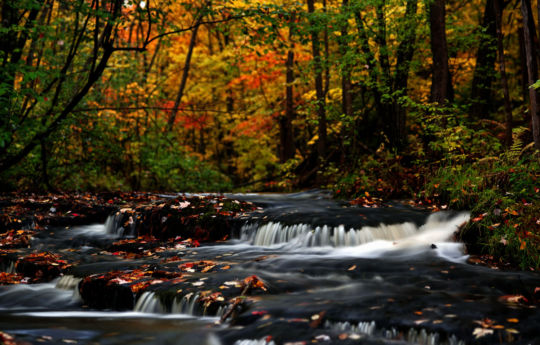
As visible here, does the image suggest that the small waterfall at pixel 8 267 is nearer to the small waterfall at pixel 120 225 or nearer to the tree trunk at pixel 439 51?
the small waterfall at pixel 120 225

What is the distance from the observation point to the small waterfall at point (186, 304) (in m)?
5.17

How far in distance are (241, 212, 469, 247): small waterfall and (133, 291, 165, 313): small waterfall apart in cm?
346

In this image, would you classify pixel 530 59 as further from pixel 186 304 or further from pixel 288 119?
pixel 288 119

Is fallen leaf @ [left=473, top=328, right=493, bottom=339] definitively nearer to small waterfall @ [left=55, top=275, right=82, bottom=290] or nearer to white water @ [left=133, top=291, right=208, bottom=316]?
white water @ [left=133, top=291, right=208, bottom=316]

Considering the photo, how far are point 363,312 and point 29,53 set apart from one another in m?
11.7

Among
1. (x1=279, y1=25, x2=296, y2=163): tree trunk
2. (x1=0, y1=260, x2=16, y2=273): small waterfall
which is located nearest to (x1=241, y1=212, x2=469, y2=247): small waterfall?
(x1=0, y1=260, x2=16, y2=273): small waterfall

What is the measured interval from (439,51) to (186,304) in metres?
9.31

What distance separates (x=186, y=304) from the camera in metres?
5.23

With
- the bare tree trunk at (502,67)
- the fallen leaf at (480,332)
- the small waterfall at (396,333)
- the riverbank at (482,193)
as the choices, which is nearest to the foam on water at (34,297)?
the small waterfall at (396,333)

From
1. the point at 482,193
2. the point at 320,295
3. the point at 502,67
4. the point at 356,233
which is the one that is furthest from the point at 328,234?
the point at 502,67

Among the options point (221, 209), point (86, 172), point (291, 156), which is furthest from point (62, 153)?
point (291, 156)

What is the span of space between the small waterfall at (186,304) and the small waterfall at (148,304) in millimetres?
196

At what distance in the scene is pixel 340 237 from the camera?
26.8 ft

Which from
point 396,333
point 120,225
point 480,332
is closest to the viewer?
point 480,332
